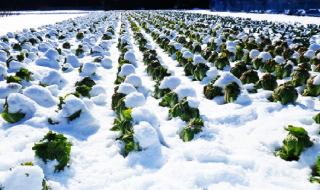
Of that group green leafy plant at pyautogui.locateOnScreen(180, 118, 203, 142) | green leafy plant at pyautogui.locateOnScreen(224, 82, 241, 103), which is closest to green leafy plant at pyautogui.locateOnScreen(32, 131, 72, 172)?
green leafy plant at pyautogui.locateOnScreen(180, 118, 203, 142)

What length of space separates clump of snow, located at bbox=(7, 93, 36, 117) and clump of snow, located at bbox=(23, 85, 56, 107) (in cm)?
38

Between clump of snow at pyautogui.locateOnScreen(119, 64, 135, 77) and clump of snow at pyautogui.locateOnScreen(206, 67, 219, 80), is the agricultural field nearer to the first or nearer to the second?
clump of snow at pyautogui.locateOnScreen(206, 67, 219, 80)

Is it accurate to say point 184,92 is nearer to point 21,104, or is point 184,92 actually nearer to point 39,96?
point 39,96

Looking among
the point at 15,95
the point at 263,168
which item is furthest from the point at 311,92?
the point at 15,95

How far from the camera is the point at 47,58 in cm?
1013

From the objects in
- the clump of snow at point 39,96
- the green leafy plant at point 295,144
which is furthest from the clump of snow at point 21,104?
the green leafy plant at point 295,144

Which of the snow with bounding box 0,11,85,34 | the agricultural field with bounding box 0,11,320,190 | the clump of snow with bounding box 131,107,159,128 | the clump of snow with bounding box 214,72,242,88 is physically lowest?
the snow with bounding box 0,11,85,34

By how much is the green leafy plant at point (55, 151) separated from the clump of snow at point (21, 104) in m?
1.41

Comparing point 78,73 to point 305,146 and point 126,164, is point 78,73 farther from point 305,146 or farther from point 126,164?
point 305,146

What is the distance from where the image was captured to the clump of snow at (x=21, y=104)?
5516 millimetres

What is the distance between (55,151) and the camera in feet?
14.1

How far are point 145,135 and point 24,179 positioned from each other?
1.55 m

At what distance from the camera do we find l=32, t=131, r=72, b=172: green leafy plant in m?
4.25

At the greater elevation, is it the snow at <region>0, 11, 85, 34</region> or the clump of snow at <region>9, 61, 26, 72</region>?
the clump of snow at <region>9, 61, 26, 72</region>
